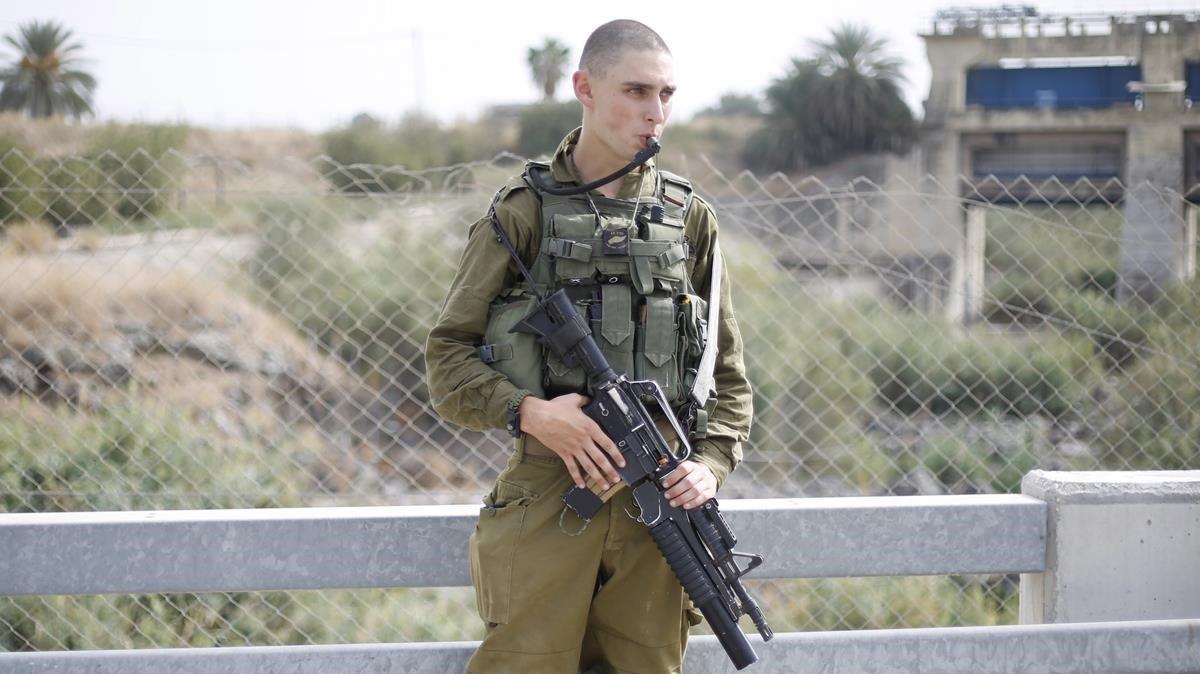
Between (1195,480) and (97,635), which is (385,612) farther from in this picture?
(1195,480)

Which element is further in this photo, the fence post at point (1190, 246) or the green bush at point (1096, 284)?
the green bush at point (1096, 284)

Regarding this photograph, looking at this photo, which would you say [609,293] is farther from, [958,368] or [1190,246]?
[958,368]

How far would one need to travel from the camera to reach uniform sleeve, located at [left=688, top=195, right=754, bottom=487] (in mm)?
2320

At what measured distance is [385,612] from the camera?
4.66 meters

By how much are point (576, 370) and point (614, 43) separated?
0.71 meters

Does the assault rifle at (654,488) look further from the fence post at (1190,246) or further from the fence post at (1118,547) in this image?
the fence post at (1190,246)

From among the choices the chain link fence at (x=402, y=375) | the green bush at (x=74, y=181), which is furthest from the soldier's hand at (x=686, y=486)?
the green bush at (x=74, y=181)

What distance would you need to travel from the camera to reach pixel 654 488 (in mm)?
2150

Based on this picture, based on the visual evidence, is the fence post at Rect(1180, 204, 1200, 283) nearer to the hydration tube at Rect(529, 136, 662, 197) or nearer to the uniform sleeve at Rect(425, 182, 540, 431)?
the hydration tube at Rect(529, 136, 662, 197)

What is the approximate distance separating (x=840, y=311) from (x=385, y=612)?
20.8 ft

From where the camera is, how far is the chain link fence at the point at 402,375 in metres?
4.33

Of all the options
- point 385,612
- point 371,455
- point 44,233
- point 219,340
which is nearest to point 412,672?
point 385,612

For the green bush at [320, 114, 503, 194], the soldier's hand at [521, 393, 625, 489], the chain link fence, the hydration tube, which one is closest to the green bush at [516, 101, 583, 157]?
the green bush at [320, 114, 503, 194]

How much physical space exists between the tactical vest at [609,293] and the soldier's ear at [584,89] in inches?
8.1
